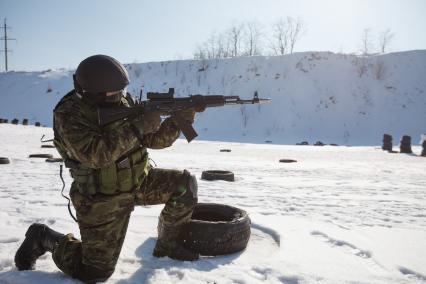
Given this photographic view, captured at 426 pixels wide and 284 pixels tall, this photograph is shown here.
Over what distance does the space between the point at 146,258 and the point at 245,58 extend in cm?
3016

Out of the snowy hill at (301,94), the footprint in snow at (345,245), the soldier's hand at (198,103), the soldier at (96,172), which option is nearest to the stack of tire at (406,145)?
the snowy hill at (301,94)

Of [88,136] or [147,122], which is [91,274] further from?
[147,122]

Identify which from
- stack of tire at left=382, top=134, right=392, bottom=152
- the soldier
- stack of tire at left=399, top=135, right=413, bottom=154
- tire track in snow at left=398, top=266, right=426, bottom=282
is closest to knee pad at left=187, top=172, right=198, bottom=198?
the soldier

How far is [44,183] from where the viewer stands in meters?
6.36

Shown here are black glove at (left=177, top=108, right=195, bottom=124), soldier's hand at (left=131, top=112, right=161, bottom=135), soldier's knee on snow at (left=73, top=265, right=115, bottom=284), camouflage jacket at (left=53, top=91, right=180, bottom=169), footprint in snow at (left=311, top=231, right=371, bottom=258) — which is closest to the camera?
→ camouflage jacket at (left=53, top=91, right=180, bottom=169)

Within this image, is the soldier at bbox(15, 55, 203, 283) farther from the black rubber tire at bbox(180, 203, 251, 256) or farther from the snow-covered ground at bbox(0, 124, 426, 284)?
the black rubber tire at bbox(180, 203, 251, 256)

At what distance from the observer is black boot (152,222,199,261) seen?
10.1ft

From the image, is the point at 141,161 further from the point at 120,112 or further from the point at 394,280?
the point at 394,280

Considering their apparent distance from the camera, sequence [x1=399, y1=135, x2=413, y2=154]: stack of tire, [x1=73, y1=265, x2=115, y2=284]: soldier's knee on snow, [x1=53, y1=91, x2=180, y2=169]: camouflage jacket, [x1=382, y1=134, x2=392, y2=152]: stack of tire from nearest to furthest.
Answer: [x1=53, y1=91, x2=180, y2=169]: camouflage jacket, [x1=73, y1=265, x2=115, y2=284]: soldier's knee on snow, [x1=399, y1=135, x2=413, y2=154]: stack of tire, [x1=382, y1=134, x2=392, y2=152]: stack of tire

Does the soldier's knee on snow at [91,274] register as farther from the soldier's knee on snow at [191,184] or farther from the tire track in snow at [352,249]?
the tire track in snow at [352,249]

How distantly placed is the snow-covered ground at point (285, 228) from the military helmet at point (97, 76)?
135 cm

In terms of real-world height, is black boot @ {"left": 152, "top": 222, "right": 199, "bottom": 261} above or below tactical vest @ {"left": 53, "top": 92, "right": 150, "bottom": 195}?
below

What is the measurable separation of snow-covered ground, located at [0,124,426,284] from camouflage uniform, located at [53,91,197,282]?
16 cm

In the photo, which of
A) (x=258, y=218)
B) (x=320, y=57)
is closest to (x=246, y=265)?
(x=258, y=218)
